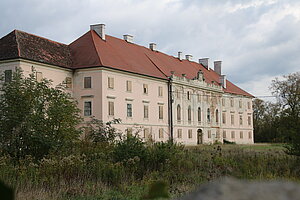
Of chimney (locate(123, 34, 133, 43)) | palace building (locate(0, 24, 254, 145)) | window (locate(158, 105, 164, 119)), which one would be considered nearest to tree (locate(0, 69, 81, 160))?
palace building (locate(0, 24, 254, 145))

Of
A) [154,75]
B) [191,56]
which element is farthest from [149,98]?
[191,56]

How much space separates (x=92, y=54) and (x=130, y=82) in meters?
4.89

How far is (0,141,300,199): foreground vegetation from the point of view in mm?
10422

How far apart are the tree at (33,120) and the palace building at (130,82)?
14.9m

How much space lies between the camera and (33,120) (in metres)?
15.7

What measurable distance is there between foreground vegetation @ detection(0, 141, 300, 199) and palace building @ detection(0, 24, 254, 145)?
1507 cm

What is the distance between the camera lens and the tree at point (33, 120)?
15.4 m

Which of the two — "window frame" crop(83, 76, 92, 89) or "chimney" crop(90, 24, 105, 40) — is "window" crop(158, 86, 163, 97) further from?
"window frame" crop(83, 76, 92, 89)

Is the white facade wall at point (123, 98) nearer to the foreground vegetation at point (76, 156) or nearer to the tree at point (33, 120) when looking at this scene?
the foreground vegetation at point (76, 156)

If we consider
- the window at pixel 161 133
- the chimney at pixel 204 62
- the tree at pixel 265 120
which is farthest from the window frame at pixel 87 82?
the tree at pixel 265 120

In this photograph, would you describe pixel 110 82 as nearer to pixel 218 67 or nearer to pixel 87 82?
pixel 87 82

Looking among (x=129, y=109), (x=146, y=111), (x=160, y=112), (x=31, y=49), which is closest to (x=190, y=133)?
(x=160, y=112)

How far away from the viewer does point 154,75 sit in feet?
159

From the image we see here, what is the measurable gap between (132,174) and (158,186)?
37.3 ft
